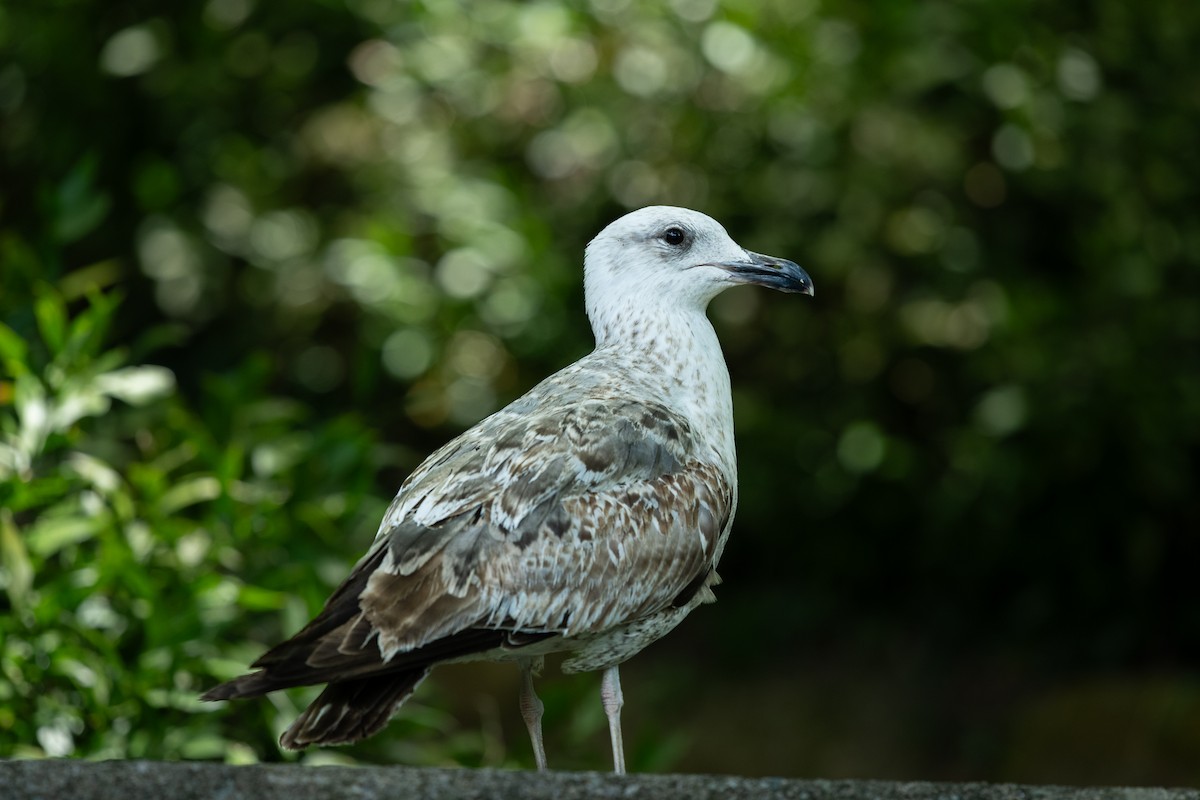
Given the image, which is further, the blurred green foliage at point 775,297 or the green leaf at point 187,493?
the blurred green foliage at point 775,297

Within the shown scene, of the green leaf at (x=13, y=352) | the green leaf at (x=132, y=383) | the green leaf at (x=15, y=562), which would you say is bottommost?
the green leaf at (x=15, y=562)

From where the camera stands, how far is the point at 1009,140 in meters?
6.09

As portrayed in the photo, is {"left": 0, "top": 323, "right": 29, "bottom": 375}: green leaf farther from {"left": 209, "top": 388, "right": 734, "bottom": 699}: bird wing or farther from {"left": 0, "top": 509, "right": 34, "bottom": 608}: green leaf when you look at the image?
{"left": 209, "top": 388, "right": 734, "bottom": 699}: bird wing

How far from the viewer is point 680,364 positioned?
3.63 m

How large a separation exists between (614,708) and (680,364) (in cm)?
87

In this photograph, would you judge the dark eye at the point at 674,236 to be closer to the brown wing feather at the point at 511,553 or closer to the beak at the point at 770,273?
the beak at the point at 770,273

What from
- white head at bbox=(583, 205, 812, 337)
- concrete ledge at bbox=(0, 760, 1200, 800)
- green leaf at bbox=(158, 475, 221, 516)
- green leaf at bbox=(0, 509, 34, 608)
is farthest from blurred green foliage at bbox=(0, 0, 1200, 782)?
concrete ledge at bbox=(0, 760, 1200, 800)

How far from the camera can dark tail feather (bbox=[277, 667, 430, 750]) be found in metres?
→ 2.83

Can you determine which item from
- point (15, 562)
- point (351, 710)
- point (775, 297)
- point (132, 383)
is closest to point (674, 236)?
point (351, 710)

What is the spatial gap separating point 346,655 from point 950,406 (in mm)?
4316

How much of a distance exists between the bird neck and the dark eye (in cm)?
19

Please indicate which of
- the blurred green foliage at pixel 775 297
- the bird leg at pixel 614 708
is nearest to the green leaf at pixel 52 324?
the blurred green foliage at pixel 775 297

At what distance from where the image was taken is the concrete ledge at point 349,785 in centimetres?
249

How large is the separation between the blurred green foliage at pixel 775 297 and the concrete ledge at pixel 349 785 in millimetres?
2212
